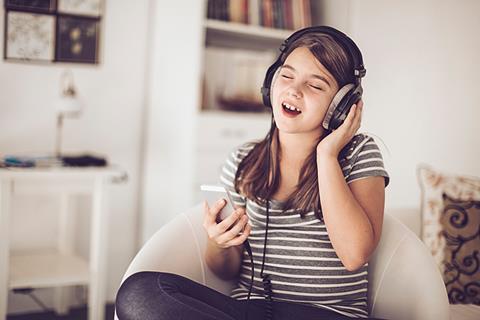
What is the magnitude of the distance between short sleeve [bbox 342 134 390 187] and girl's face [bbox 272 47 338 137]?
104 millimetres

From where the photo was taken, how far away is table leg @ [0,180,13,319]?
192 centimetres

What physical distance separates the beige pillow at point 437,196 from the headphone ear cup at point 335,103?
0.63 metres

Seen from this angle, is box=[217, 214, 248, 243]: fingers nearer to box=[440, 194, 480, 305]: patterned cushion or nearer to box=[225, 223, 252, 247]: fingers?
box=[225, 223, 252, 247]: fingers

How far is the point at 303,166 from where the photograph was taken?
130cm

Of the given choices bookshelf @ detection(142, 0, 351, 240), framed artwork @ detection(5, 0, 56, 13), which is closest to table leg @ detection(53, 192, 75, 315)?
bookshelf @ detection(142, 0, 351, 240)

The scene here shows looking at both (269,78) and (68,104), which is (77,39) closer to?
(68,104)

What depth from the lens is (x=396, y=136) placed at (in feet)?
7.41

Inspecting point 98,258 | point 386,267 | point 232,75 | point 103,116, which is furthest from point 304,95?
point 103,116

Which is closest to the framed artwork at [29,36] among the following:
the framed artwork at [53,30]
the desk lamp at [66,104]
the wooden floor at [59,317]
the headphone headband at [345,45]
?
the framed artwork at [53,30]

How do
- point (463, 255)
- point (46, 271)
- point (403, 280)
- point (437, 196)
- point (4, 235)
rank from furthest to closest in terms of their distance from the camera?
point (46, 271) → point (4, 235) → point (437, 196) → point (463, 255) → point (403, 280)

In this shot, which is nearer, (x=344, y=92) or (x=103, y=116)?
(x=344, y=92)

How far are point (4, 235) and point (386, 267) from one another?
1.34 metres

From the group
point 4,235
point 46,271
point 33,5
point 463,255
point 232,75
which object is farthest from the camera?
point 232,75

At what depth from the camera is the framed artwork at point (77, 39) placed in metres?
2.34
